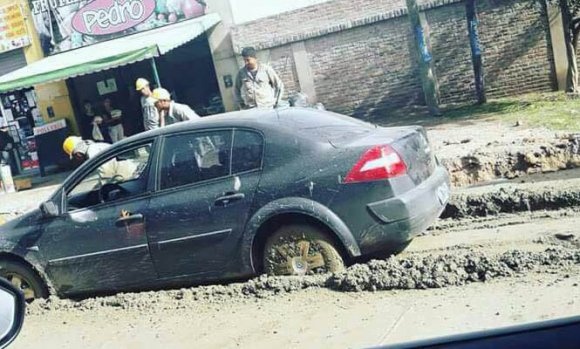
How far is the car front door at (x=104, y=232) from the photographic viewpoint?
19.0 feet

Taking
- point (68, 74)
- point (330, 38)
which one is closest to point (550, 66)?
point (330, 38)

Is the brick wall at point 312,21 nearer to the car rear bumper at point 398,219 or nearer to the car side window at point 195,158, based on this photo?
the car side window at point 195,158

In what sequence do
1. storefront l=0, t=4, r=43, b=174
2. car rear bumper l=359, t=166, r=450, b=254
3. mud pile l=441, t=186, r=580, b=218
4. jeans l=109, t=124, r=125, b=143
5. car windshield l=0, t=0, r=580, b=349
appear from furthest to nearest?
1. storefront l=0, t=4, r=43, b=174
2. jeans l=109, t=124, r=125, b=143
3. mud pile l=441, t=186, r=580, b=218
4. car rear bumper l=359, t=166, r=450, b=254
5. car windshield l=0, t=0, r=580, b=349

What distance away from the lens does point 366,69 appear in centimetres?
1493

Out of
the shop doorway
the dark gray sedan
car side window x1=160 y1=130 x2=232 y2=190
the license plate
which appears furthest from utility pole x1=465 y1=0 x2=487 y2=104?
car side window x1=160 y1=130 x2=232 y2=190

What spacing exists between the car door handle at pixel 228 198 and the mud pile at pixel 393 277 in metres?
0.66

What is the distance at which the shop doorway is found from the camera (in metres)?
16.8

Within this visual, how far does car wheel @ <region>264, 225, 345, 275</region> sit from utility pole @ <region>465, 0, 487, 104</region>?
30.4 ft

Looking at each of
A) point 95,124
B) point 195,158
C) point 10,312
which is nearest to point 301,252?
point 195,158

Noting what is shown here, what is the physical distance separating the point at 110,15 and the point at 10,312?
608 inches

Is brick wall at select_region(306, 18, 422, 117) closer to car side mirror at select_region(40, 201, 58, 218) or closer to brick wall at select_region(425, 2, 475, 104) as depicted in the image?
brick wall at select_region(425, 2, 475, 104)

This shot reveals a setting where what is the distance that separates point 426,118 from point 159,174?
8.38 metres

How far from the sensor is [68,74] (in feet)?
46.7

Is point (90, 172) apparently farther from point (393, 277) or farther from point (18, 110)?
point (18, 110)
